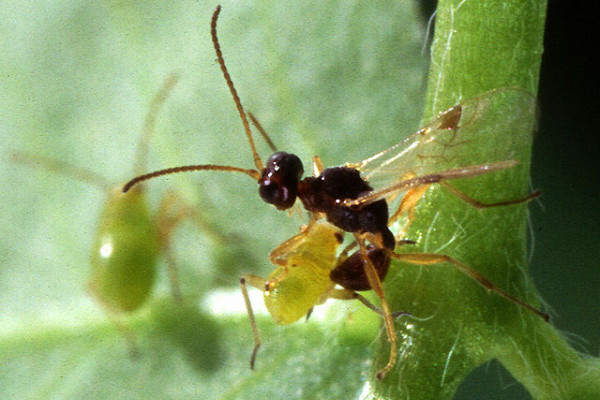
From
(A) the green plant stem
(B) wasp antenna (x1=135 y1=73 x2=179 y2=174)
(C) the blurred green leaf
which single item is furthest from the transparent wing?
(B) wasp antenna (x1=135 y1=73 x2=179 y2=174)

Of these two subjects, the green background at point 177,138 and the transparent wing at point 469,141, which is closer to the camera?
the transparent wing at point 469,141

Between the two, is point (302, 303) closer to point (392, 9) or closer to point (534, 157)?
point (392, 9)

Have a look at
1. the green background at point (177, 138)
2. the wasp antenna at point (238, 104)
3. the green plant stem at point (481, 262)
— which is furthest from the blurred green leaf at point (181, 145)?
the green plant stem at point (481, 262)

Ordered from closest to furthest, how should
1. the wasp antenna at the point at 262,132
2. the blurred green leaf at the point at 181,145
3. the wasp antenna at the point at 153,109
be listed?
1. the blurred green leaf at the point at 181,145
2. the wasp antenna at the point at 262,132
3. the wasp antenna at the point at 153,109

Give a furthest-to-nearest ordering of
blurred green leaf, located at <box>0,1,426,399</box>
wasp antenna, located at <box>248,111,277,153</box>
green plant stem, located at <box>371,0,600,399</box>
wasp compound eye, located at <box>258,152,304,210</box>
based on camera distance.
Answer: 1. wasp antenna, located at <box>248,111,277,153</box>
2. blurred green leaf, located at <box>0,1,426,399</box>
3. wasp compound eye, located at <box>258,152,304,210</box>
4. green plant stem, located at <box>371,0,600,399</box>

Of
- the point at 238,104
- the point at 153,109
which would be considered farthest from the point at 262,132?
the point at 153,109

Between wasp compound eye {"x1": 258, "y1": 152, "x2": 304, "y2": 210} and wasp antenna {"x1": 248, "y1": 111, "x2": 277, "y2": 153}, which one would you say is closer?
wasp compound eye {"x1": 258, "y1": 152, "x2": 304, "y2": 210}

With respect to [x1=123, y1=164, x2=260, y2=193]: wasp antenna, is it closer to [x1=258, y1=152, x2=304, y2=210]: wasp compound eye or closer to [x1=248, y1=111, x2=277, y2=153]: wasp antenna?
[x1=258, y1=152, x2=304, y2=210]: wasp compound eye

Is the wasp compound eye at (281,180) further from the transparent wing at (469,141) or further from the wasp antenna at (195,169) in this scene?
the transparent wing at (469,141)
